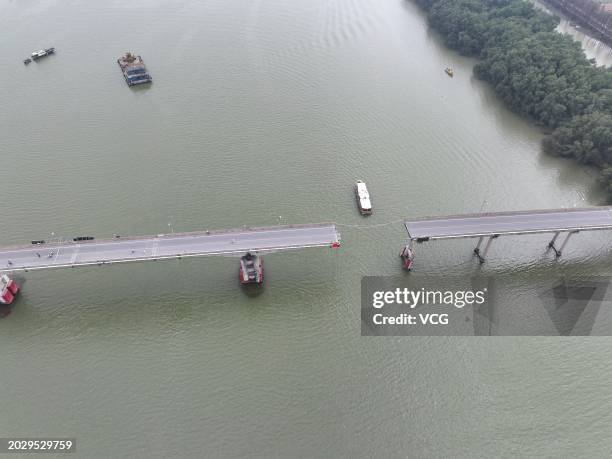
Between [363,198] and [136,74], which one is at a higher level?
[136,74]

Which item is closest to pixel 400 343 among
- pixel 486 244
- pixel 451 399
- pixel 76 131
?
pixel 451 399

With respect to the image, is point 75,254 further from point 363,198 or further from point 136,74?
point 136,74

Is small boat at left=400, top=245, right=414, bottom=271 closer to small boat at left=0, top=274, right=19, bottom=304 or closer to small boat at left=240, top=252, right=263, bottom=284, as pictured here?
small boat at left=240, top=252, right=263, bottom=284

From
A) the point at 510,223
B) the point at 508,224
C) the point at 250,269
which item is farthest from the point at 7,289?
the point at 510,223

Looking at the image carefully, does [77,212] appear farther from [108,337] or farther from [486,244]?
[486,244]

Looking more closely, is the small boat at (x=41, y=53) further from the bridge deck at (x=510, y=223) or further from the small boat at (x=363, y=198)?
the bridge deck at (x=510, y=223)
